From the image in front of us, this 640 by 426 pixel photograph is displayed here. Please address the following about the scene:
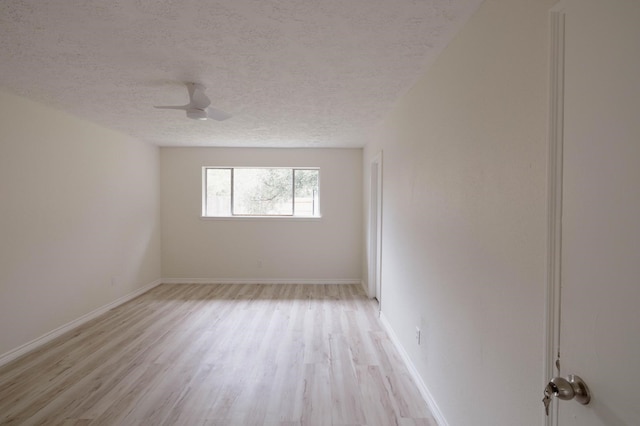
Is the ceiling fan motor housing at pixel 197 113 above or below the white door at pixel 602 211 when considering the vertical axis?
above

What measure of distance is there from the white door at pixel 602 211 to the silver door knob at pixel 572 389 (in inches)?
0.6

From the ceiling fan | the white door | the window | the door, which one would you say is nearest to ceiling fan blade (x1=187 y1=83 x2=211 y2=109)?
the ceiling fan

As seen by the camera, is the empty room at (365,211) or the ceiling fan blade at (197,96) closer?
the empty room at (365,211)

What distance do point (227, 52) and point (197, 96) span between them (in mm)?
598

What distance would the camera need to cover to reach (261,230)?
5.43 m

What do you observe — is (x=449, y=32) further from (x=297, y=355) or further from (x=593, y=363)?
(x=297, y=355)

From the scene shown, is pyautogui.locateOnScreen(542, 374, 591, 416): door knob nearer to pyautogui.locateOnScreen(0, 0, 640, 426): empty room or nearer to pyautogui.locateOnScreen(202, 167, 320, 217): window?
pyautogui.locateOnScreen(0, 0, 640, 426): empty room

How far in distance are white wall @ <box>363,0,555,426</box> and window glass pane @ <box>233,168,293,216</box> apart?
3.33 metres

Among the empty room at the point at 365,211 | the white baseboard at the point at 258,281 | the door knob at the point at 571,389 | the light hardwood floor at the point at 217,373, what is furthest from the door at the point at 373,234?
the door knob at the point at 571,389

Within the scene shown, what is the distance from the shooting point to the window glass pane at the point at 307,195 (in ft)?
18.2

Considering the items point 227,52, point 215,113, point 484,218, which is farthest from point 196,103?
point 484,218

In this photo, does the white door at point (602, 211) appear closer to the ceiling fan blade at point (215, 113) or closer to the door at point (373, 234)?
the ceiling fan blade at point (215, 113)

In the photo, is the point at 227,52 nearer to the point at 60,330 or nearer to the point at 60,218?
the point at 60,218

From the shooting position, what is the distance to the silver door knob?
82 centimetres
